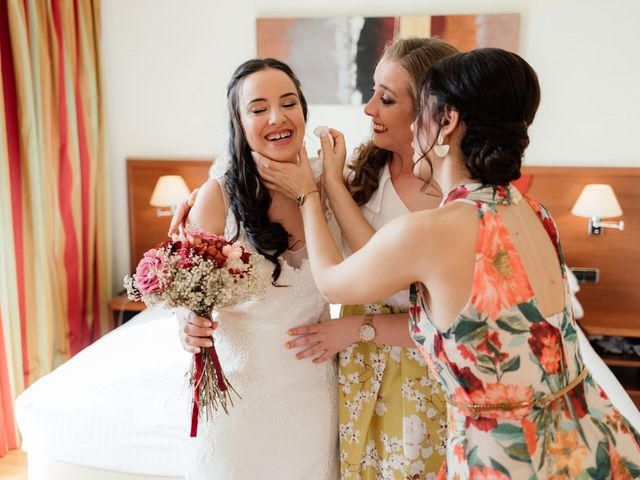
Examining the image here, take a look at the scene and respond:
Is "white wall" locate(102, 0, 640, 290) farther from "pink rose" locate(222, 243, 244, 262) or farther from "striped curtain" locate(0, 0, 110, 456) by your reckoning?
"pink rose" locate(222, 243, 244, 262)

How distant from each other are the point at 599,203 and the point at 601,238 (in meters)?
0.36

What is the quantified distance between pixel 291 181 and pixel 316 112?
8.91 ft

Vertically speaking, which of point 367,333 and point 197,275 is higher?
point 197,275

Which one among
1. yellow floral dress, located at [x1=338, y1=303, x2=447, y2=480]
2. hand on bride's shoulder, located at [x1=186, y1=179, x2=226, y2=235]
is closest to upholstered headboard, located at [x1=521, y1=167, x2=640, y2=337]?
yellow floral dress, located at [x1=338, y1=303, x2=447, y2=480]

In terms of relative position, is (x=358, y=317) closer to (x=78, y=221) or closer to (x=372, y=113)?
(x=372, y=113)

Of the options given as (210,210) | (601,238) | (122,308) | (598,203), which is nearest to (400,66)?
(210,210)

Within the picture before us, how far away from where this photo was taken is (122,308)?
13.9 ft

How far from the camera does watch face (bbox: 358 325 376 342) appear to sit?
→ 5.48 feet

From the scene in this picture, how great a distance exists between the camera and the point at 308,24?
4102 mm

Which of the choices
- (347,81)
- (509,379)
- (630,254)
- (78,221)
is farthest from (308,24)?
(509,379)

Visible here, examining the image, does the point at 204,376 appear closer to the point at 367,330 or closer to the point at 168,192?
the point at 367,330

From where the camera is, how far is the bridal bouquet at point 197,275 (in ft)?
4.71

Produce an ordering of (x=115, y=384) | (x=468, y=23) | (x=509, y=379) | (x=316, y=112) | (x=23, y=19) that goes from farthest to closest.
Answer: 1. (x=316, y=112)
2. (x=468, y=23)
3. (x=23, y=19)
4. (x=115, y=384)
5. (x=509, y=379)

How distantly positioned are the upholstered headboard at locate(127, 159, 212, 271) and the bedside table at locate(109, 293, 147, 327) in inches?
14.1
